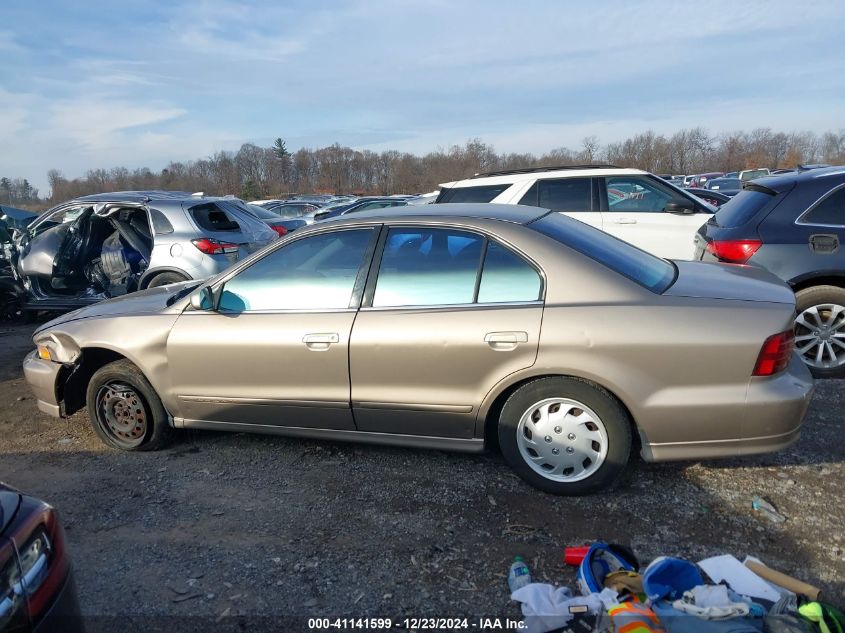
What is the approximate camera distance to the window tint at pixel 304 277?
3750mm

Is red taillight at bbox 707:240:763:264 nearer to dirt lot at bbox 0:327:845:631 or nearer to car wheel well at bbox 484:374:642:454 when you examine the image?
dirt lot at bbox 0:327:845:631

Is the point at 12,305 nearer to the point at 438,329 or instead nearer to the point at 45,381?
the point at 45,381

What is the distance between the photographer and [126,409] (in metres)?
4.24

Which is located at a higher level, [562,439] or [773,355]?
[773,355]

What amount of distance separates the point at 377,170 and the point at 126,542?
7733 centimetres

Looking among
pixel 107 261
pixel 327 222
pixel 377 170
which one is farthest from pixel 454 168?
pixel 327 222

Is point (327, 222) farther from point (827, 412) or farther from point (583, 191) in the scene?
point (583, 191)

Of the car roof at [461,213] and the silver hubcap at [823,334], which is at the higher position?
the car roof at [461,213]

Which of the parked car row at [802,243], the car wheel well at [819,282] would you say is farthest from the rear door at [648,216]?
the car wheel well at [819,282]

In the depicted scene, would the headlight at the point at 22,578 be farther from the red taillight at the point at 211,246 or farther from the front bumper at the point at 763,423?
the red taillight at the point at 211,246

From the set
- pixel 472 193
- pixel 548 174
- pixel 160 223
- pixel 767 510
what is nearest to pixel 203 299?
pixel 767 510

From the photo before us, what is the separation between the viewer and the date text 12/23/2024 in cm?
252

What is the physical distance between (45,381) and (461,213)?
321cm

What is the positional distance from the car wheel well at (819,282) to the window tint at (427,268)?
10.5ft
